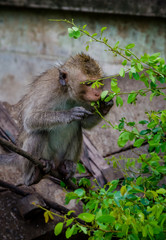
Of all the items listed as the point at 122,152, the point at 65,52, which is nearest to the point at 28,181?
the point at 122,152

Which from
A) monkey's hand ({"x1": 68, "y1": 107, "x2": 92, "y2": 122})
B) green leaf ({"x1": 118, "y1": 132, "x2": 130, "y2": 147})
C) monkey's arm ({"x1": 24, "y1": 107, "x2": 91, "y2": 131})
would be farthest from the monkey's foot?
green leaf ({"x1": 118, "y1": 132, "x2": 130, "y2": 147})

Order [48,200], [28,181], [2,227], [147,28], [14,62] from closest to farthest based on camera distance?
[2,227], [48,200], [28,181], [147,28], [14,62]

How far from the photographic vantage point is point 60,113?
460 cm

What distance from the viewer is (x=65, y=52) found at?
398 inches

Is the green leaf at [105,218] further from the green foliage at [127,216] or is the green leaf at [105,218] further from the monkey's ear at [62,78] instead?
the monkey's ear at [62,78]

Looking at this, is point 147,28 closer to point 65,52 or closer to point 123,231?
point 65,52

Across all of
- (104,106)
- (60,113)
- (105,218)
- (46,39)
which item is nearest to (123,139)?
(105,218)

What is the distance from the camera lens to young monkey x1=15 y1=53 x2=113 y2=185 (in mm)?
4531

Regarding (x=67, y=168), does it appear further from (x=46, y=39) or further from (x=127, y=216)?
(x=46, y=39)

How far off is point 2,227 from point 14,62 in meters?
6.74

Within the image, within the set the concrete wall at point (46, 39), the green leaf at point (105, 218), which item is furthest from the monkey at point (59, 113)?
the concrete wall at point (46, 39)

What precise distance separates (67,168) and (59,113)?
2.36 ft

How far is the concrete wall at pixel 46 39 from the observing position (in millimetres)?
9633

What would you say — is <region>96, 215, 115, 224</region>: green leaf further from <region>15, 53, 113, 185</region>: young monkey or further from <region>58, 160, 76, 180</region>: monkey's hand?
<region>58, 160, 76, 180</region>: monkey's hand
